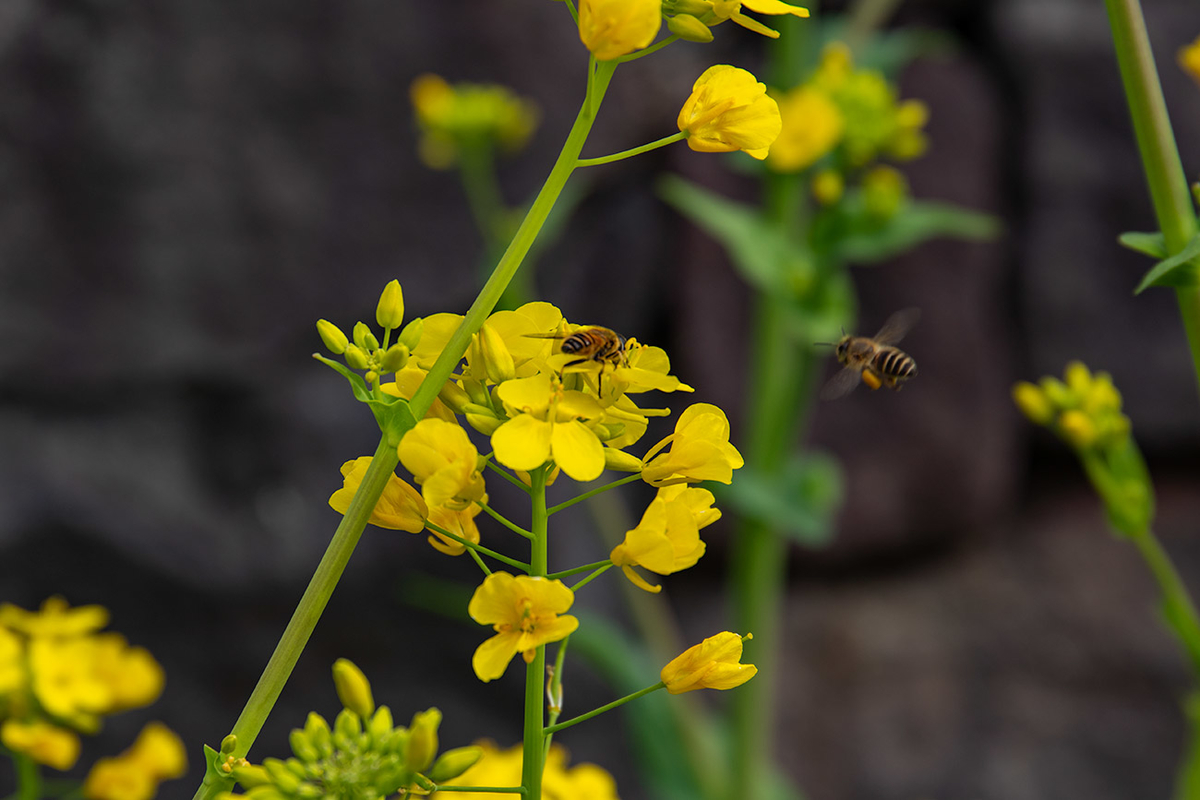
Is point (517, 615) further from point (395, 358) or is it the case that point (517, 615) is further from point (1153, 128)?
point (1153, 128)

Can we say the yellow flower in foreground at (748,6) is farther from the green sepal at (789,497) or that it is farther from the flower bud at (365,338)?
the green sepal at (789,497)

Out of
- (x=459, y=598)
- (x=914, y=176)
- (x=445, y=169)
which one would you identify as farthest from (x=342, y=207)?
(x=914, y=176)

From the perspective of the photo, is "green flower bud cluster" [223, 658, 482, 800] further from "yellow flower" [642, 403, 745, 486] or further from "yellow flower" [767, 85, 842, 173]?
"yellow flower" [767, 85, 842, 173]

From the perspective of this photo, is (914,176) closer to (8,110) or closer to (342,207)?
(342,207)

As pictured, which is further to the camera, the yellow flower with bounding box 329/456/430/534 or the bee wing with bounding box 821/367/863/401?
the bee wing with bounding box 821/367/863/401

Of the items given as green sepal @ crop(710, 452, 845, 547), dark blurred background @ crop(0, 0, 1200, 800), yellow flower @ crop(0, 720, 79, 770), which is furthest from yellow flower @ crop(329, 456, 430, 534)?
dark blurred background @ crop(0, 0, 1200, 800)

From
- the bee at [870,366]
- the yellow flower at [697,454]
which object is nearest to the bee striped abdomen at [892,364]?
the bee at [870,366]
